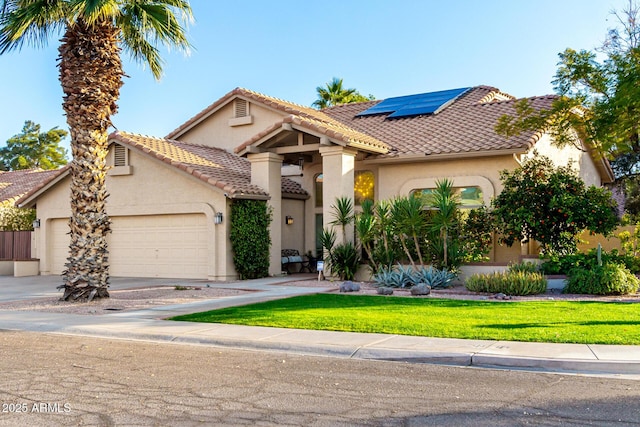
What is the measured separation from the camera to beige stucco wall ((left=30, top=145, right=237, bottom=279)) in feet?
68.6

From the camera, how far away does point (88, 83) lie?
50.4 ft

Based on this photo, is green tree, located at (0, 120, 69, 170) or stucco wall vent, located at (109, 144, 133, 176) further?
green tree, located at (0, 120, 69, 170)

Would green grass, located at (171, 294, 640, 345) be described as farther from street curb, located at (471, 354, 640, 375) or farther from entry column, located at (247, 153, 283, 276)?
entry column, located at (247, 153, 283, 276)

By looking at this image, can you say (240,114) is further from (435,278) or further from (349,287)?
(435,278)

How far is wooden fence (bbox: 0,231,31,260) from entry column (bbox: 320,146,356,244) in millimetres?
13973

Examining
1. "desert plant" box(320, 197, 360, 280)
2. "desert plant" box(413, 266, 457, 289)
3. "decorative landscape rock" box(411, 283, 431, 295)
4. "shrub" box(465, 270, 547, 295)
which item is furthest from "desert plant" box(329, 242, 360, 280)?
"shrub" box(465, 270, 547, 295)

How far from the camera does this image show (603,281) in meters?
15.5

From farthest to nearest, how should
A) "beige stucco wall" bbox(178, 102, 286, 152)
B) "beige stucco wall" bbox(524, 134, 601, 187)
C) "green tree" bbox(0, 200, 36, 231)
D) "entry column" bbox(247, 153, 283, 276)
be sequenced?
"green tree" bbox(0, 200, 36, 231) < "beige stucco wall" bbox(178, 102, 286, 152) < "beige stucco wall" bbox(524, 134, 601, 187) < "entry column" bbox(247, 153, 283, 276)

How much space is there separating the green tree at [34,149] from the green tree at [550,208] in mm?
61702

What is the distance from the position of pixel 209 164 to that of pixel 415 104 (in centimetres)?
953

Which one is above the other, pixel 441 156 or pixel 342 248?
pixel 441 156

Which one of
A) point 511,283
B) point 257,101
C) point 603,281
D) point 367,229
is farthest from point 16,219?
point 603,281

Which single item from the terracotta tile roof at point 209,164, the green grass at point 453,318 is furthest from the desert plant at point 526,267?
the terracotta tile roof at point 209,164

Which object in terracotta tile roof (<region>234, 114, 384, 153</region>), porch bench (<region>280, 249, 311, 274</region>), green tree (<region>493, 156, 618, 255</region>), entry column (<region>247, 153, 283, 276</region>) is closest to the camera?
green tree (<region>493, 156, 618, 255</region>)
